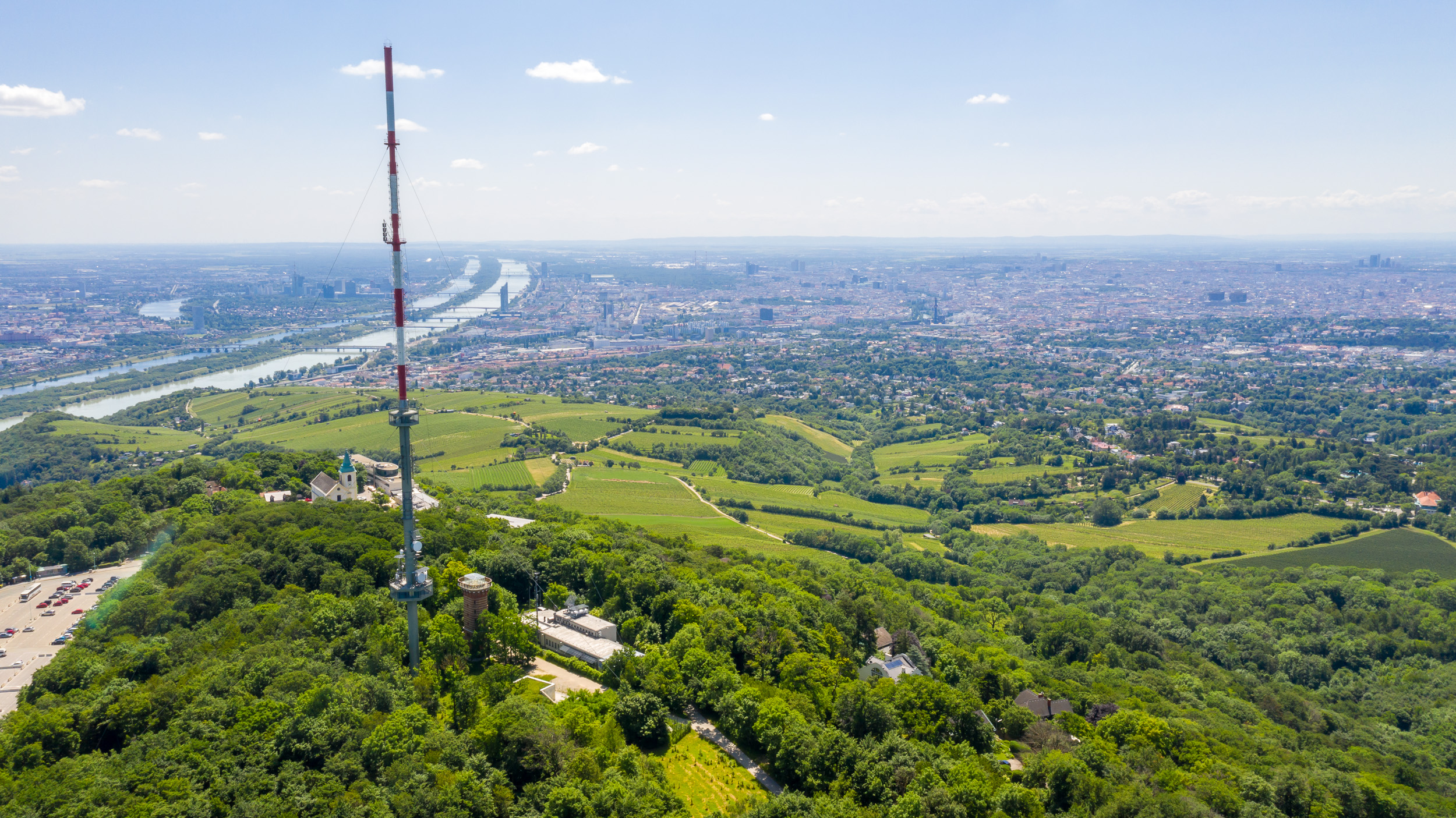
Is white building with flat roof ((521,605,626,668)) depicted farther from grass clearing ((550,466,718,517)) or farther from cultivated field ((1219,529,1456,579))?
cultivated field ((1219,529,1456,579))

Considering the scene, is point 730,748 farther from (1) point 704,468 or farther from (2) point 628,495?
(1) point 704,468

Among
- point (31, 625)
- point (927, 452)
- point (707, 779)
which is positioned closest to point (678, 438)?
point (927, 452)

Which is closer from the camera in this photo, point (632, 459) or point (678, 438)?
point (632, 459)

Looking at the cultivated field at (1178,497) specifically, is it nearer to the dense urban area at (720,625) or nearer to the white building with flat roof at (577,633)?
the dense urban area at (720,625)

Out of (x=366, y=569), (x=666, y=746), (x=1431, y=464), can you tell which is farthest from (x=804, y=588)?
Answer: (x=1431, y=464)

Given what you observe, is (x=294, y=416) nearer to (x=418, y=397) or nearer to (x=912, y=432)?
(x=418, y=397)

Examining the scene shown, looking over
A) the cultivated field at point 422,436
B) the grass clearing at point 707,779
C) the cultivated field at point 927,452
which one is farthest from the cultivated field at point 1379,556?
the cultivated field at point 422,436
